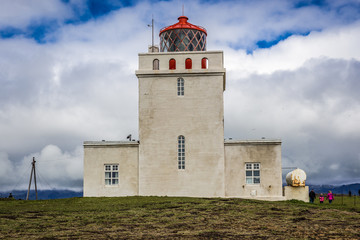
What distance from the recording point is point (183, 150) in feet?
115

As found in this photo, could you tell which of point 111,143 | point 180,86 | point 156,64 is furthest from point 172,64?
point 111,143

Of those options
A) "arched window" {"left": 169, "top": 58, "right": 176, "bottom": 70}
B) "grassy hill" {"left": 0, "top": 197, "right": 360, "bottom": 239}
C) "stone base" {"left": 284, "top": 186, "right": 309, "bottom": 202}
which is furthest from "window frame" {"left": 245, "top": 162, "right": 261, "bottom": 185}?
"arched window" {"left": 169, "top": 58, "right": 176, "bottom": 70}

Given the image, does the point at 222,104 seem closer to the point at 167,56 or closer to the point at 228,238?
the point at 167,56

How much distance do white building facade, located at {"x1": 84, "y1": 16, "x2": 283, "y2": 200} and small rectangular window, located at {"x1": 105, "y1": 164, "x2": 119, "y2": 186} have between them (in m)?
0.07

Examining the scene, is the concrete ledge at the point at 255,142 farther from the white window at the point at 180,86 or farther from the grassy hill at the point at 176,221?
the grassy hill at the point at 176,221

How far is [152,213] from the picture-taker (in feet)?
82.9

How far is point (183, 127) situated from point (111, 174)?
6341 mm

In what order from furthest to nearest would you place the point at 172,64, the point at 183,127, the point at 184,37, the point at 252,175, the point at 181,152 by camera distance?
the point at 184,37 → the point at 172,64 → the point at 183,127 → the point at 181,152 → the point at 252,175

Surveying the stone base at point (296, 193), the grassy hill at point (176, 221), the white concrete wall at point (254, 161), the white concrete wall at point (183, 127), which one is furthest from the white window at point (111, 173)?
the stone base at point (296, 193)

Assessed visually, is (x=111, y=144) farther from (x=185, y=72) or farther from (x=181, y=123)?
(x=185, y=72)

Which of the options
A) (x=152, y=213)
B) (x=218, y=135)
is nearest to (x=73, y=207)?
(x=152, y=213)

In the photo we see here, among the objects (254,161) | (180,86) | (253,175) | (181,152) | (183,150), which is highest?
(180,86)

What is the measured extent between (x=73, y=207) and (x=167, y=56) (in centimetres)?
1351

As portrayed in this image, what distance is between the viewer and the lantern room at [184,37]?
121 ft
